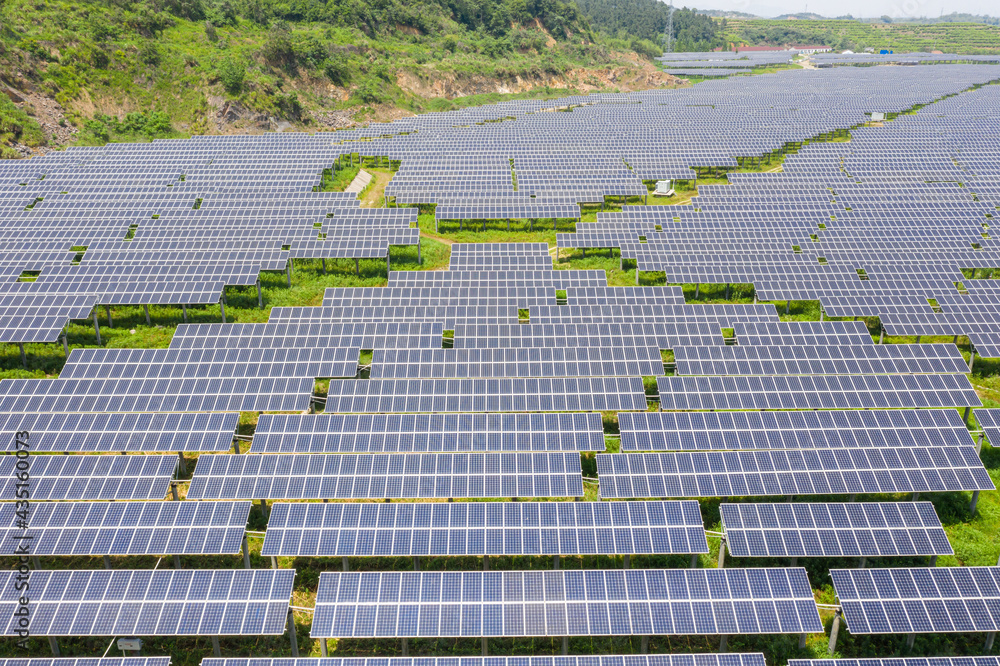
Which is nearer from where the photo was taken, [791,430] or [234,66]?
[791,430]

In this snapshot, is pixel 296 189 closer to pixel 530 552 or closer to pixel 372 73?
pixel 530 552

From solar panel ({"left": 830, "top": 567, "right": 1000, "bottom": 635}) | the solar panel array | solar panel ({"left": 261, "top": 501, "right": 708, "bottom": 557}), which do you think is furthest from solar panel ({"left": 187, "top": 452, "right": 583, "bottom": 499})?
solar panel ({"left": 830, "top": 567, "right": 1000, "bottom": 635})

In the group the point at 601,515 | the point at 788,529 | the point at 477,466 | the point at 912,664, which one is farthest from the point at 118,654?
the point at 912,664

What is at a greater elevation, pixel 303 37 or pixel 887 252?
pixel 303 37

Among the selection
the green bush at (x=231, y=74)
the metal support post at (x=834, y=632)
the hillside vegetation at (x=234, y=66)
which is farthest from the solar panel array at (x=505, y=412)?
the green bush at (x=231, y=74)

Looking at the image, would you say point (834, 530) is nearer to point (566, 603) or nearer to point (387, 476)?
point (566, 603)

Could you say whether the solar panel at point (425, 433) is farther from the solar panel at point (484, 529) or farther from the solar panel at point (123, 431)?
the solar panel at point (484, 529)

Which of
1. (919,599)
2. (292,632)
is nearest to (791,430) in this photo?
(919,599)
